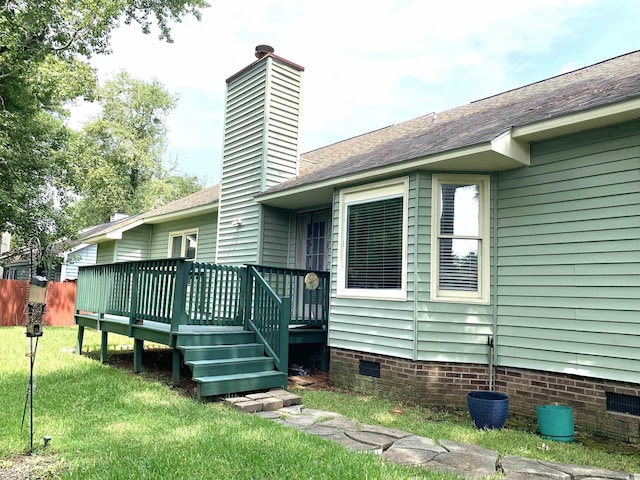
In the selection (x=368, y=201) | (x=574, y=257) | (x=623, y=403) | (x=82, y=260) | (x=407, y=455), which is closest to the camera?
(x=407, y=455)

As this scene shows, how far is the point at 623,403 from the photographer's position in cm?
451

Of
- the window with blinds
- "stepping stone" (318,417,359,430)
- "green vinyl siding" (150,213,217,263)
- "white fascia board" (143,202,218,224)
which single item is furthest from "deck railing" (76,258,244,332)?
"green vinyl siding" (150,213,217,263)

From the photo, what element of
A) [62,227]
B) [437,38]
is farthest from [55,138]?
[437,38]

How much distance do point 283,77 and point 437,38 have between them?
528 centimetres

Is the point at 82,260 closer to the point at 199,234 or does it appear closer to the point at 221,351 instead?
the point at 199,234

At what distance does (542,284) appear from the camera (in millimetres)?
5234

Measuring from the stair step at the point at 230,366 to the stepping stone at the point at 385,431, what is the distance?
6.47 feet

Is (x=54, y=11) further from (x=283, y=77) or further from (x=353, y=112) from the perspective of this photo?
(x=353, y=112)

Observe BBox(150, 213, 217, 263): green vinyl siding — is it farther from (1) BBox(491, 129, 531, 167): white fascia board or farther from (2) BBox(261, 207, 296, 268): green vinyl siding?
(1) BBox(491, 129, 531, 167): white fascia board

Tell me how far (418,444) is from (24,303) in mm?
14362

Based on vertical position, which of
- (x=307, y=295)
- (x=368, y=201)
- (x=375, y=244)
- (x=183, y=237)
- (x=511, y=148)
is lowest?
(x=307, y=295)

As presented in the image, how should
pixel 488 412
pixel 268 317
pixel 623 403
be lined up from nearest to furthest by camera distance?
1. pixel 623 403
2. pixel 488 412
3. pixel 268 317

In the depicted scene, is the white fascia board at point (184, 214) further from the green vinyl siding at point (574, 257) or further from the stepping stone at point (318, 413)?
the green vinyl siding at point (574, 257)

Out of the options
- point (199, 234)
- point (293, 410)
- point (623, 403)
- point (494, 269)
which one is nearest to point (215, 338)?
point (293, 410)
